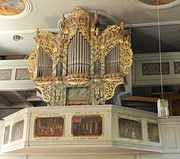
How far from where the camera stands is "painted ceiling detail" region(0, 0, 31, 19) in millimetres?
10241

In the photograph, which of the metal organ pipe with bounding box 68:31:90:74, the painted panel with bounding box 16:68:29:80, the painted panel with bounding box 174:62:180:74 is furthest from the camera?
the painted panel with bounding box 16:68:29:80

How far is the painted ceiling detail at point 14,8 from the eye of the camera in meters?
10.2

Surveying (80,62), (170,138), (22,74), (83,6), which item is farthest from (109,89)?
(22,74)

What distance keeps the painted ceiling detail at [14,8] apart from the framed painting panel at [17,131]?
3616 millimetres

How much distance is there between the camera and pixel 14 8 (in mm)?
10508

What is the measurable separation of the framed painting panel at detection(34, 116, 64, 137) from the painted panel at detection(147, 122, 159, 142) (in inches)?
109

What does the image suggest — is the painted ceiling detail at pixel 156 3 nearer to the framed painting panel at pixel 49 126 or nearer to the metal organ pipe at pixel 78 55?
the metal organ pipe at pixel 78 55

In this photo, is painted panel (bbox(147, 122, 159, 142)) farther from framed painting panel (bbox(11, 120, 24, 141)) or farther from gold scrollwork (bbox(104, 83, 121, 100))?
framed painting panel (bbox(11, 120, 24, 141))

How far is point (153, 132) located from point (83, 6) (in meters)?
4.60

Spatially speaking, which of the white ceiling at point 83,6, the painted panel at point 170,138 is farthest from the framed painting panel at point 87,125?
the white ceiling at point 83,6

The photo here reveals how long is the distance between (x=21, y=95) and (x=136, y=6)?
21.1ft

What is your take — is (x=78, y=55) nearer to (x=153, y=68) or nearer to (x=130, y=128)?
(x=130, y=128)

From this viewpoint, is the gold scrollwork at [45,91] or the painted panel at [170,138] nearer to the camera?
the gold scrollwork at [45,91]

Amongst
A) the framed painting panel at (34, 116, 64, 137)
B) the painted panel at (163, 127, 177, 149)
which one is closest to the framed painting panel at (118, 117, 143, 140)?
the painted panel at (163, 127, 177, 149)
